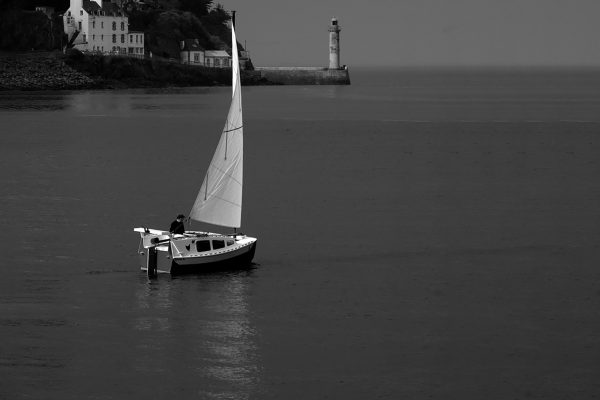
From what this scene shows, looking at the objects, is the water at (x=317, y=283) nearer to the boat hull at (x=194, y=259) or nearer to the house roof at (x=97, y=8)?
the boat hull at (x=194, y=259)

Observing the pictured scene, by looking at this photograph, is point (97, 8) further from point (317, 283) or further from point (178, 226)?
point (317, 283)

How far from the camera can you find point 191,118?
14312cm

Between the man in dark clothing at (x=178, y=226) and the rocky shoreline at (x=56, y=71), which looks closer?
the man in dark clothing at (x=178, y=226)

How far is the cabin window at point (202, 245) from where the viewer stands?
1900 inches

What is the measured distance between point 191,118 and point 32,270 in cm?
9377

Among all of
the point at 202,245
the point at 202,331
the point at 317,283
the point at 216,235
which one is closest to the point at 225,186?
the point at 216,235

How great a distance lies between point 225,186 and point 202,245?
13.0 feet

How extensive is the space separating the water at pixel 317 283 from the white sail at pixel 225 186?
8.08 ft

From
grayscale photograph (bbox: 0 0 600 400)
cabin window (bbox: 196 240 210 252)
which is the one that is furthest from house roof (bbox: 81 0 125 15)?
cabin window (bbox: 196 240 210 252)

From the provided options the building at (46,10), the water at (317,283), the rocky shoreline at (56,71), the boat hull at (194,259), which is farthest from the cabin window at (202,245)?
the building at (46,10)

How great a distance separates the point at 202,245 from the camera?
48375mm

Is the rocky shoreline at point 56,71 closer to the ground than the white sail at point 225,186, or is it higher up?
higher up

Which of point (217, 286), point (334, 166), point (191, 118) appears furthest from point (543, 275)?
point (191, 118)

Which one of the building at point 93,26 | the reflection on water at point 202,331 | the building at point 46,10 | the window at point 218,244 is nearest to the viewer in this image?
the reflection on water at point 202,331
